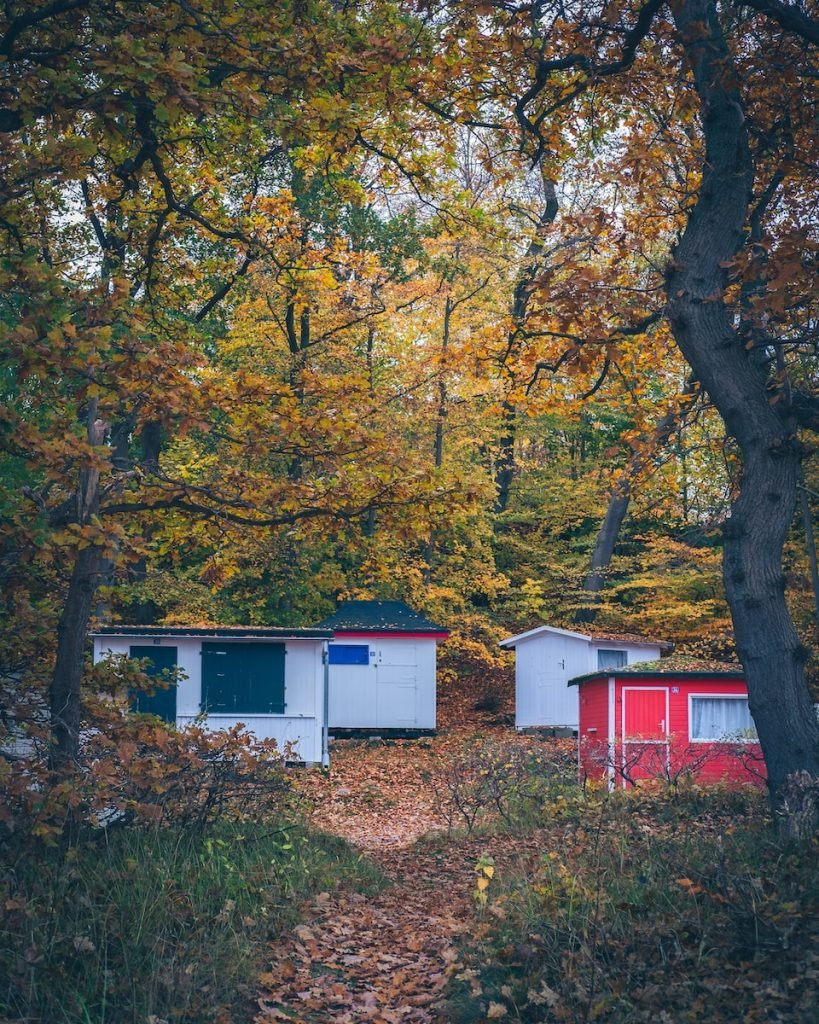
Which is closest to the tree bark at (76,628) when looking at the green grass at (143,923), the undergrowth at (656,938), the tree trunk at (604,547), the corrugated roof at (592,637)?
the green grass at (143,923)

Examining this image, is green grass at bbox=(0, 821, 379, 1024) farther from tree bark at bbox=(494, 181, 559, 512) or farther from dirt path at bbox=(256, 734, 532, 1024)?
tree bark at bbox=(494, 181, 559, 512)

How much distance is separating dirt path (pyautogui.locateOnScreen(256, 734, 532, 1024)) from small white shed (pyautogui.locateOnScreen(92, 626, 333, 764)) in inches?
291

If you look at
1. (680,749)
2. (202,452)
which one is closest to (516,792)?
(680,749)

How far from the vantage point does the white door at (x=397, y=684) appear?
26656 millimetres

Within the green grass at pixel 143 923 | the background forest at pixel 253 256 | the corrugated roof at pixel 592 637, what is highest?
the background forest at pixel 253 256

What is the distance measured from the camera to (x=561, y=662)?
2723 cm

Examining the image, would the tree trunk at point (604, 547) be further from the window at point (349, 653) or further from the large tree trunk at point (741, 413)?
the large tree trunk at point (741, 413)

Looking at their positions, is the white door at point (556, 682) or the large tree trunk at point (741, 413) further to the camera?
the white door at point (556, 682)

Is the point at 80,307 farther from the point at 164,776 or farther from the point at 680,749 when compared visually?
the point at 680,749

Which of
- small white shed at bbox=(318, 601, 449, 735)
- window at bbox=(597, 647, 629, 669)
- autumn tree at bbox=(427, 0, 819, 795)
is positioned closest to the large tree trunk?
autumn tree at bbox=(427, 0, 819, 795)

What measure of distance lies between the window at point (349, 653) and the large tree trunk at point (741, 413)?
18367mm

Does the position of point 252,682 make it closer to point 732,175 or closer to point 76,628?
point 76,628

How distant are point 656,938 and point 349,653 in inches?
829

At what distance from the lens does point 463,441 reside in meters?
30.7
